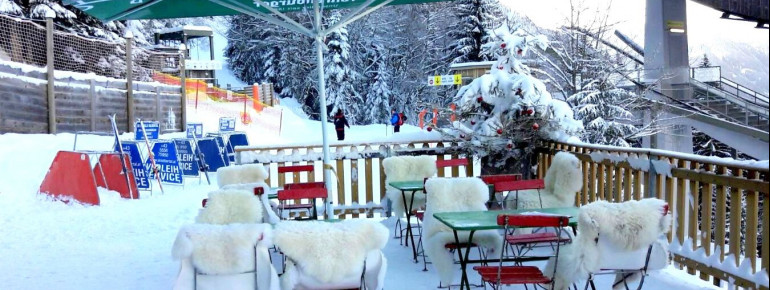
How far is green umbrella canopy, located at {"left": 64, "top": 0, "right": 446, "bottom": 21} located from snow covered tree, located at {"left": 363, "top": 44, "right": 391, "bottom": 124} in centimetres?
3618

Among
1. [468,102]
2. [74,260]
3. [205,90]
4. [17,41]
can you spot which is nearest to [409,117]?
[205,90]

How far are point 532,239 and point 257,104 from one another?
30289 mm

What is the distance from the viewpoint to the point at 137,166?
11672 mm

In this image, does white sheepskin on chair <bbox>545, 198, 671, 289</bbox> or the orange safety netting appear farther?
the orange safety netting

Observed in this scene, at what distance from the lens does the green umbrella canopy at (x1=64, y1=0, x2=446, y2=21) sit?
6133 millimetres

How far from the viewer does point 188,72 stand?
44719 millimetres

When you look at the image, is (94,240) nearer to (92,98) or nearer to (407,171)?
(407,171)

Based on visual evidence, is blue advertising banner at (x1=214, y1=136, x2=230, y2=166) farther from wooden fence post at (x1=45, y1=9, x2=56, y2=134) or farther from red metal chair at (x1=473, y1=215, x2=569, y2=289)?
red metal chair at (x1=473, y1=215, x2=569, y2=289)

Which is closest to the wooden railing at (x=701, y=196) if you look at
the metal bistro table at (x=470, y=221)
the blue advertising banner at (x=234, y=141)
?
the metal bistro table at (x=470, y=221)

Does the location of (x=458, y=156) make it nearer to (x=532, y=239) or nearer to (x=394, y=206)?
(x=394, y=206)

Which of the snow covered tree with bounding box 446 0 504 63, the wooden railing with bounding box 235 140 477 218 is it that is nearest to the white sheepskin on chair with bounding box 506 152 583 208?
the wooden railing with bounding box 235 140 477 218

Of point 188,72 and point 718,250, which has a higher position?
point 188,72

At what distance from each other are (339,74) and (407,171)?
33.0 metres

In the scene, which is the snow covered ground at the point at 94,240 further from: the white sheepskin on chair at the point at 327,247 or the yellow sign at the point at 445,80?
the yellow sign at the point at 445,80
